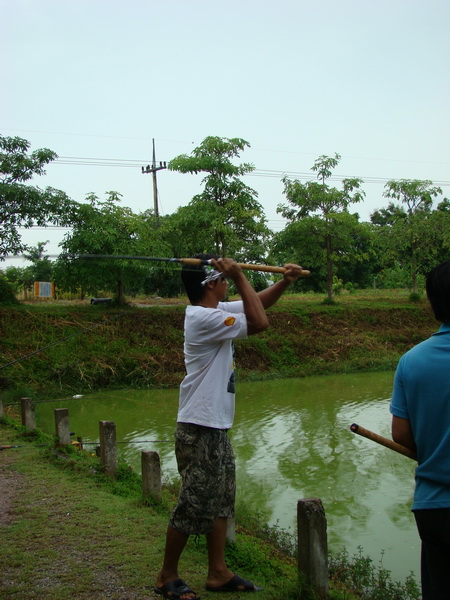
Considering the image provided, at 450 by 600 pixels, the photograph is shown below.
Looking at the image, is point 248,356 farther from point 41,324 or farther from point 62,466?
point 62,466

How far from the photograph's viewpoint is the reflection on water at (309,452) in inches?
207

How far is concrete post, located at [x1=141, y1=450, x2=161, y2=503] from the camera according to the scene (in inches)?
179

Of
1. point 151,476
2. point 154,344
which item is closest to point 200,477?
point 151,476

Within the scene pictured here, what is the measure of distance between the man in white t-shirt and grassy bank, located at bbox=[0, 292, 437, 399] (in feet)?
33.6

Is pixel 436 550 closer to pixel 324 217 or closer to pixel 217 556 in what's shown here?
pixel 217 556

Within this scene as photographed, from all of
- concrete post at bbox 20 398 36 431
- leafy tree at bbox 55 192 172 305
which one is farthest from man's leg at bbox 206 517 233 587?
leafy tree at bbox 55 192 172 305

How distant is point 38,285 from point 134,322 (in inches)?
126

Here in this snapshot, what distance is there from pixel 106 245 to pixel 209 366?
50.6 feet

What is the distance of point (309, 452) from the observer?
8.03 metres

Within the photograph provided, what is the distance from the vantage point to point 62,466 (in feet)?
19.2

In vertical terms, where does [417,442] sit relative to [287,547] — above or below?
above

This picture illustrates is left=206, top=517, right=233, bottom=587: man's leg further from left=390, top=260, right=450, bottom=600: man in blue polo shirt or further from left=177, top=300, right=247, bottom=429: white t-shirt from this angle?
left=390, top=260, right=450, bottom=600: man in blue polo shirt

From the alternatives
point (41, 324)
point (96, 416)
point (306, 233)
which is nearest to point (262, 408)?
point (96, 416)

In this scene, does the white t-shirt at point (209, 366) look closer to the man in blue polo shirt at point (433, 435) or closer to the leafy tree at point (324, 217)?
the man in blue polo shirt at point (433, 435)
